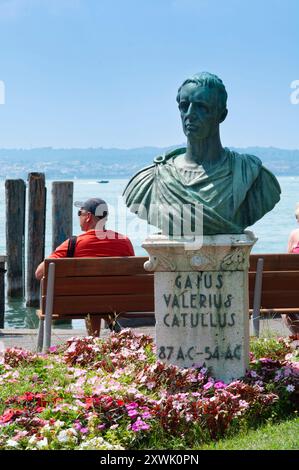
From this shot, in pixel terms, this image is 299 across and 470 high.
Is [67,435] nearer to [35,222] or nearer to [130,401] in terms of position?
[130,401]

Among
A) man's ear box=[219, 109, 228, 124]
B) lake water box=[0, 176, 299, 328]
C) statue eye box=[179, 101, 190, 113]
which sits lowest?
lake water box=[0, 176, 299, 328]

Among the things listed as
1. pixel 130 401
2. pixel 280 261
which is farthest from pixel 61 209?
pixel 130 401

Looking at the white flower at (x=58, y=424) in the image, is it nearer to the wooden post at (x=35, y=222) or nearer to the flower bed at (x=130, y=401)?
the flower bed at (x=130, y=401)

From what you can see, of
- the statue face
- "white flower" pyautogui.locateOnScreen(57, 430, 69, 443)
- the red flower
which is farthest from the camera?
the statue face

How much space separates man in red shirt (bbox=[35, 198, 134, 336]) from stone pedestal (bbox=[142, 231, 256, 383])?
7.96ft

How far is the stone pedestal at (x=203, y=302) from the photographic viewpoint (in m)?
8.24

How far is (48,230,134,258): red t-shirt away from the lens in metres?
10.8

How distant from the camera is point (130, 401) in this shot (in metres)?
7.56

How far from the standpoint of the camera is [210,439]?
734cm

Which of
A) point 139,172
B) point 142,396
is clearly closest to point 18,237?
point 139,172

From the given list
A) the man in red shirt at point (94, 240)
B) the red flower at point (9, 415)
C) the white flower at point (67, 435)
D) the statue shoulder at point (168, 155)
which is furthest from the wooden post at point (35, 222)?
the white flower at point (67, 435)

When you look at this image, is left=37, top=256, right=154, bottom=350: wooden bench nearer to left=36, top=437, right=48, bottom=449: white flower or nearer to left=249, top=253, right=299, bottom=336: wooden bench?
left=249, top=253, right=299, bottom=336: wooden bench

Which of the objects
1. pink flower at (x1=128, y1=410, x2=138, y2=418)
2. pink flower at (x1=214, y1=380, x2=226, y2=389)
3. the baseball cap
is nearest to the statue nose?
pink flower at (x1=214, y1=380, x2=226, y2=389)
